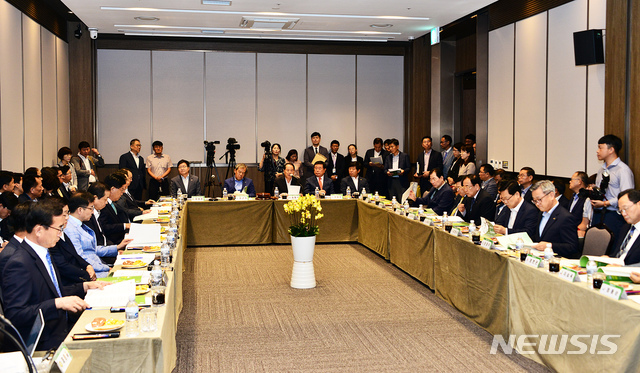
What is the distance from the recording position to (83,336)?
105 inches

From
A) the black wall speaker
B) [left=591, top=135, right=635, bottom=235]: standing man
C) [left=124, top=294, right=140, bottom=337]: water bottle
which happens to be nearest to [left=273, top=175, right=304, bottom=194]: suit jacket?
the black wall speaker

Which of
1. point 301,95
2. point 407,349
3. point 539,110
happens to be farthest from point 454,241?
point 301,95

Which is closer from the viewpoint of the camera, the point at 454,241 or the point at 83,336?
the point at 83,336

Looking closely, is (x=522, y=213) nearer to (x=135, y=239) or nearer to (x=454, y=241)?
(x=454, y=241)

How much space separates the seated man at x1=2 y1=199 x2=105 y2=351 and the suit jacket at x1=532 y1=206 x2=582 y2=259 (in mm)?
3632

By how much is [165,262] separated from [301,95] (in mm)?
9172

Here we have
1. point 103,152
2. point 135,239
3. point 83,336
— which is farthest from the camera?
point 103,152

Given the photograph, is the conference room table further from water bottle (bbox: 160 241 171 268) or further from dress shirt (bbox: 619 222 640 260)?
water bottle (bbox: 160 241 171 268)

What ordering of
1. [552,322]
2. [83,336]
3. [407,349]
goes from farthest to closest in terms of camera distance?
[407,349] → [552,322] → [83,336]

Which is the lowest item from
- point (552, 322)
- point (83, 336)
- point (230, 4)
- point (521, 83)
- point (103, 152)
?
point (552, 322)

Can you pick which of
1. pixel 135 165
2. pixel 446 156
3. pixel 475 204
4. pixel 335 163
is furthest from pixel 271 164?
pixel 475 204

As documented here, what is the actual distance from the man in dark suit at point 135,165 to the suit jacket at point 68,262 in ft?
24.2

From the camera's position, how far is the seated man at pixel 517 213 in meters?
5.40

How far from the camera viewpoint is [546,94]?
27.8ft
